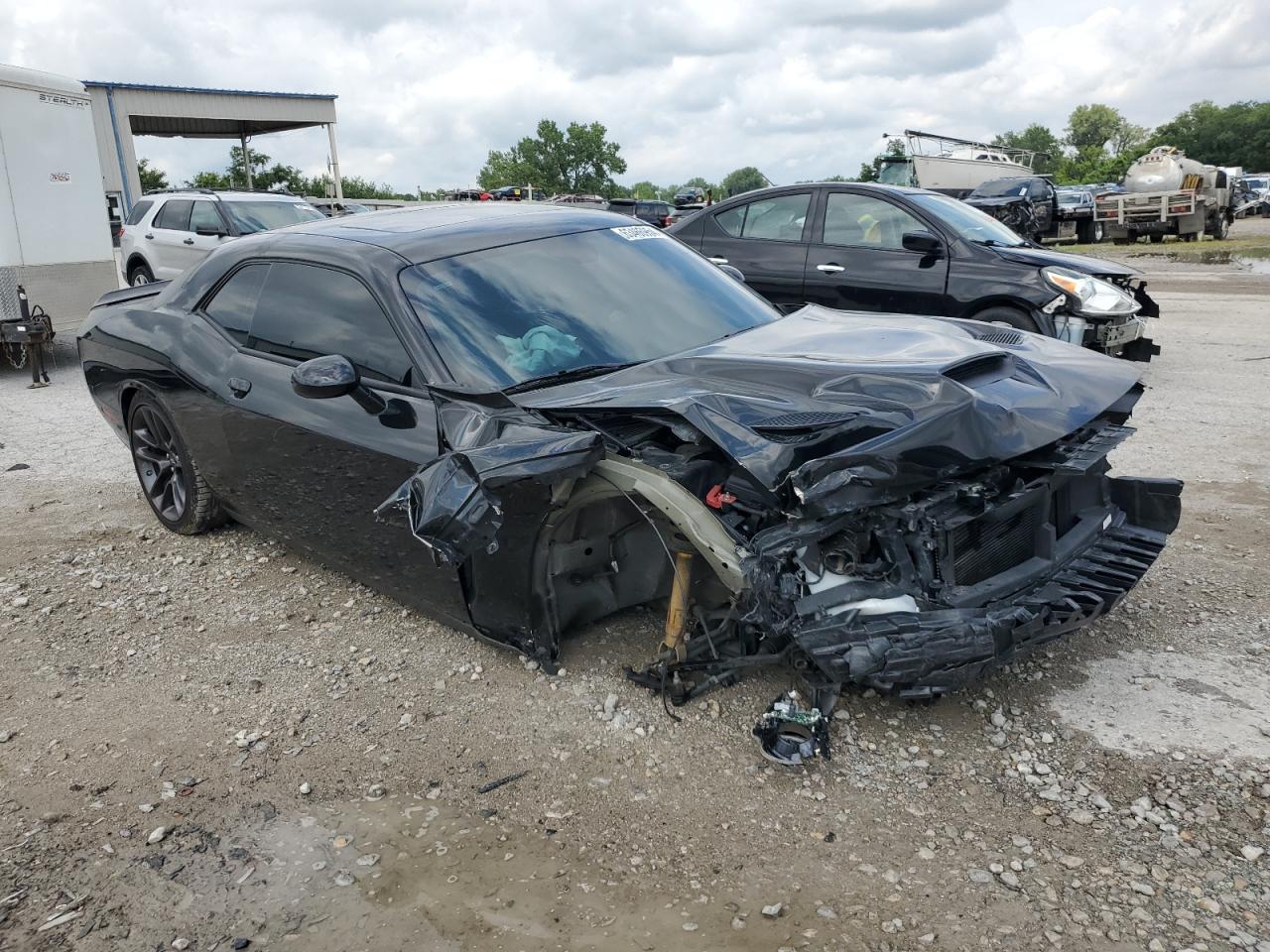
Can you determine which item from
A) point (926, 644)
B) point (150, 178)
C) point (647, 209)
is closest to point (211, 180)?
point (150, 178)

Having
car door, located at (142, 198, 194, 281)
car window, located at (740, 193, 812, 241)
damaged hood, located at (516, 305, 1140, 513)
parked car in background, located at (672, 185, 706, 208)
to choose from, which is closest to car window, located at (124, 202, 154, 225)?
car door, located at (142, 198, 194, 281)

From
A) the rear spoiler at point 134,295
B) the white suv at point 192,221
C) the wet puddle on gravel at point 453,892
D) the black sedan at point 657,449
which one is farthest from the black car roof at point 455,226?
the white suv at point 192,221

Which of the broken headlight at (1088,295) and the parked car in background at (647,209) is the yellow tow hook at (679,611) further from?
the parked car in background at (647,209)

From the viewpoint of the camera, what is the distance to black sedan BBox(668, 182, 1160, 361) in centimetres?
724

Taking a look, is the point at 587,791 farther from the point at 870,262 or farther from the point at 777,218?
the point at 777,218

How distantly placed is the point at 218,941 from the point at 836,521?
1912mm

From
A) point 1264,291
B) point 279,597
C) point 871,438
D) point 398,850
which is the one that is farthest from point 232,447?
point 1264,291

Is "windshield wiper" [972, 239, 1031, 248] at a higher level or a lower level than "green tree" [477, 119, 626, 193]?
lower

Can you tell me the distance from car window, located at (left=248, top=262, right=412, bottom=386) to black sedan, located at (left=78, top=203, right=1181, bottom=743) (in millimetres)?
13

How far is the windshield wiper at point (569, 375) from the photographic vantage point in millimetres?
3389

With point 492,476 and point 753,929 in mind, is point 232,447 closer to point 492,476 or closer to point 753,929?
point 492,476

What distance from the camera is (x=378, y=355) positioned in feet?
12.0

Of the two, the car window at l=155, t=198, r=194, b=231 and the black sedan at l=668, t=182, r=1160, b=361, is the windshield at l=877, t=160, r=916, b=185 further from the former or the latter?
the black sedan at l=668, t=182, r=1160, b=361

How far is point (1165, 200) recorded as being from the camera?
24.6m
